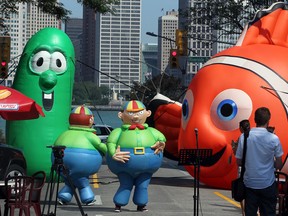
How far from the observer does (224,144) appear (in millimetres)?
18031

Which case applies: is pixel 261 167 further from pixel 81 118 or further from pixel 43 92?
pixel 43 92

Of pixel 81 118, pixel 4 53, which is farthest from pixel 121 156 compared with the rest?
pixel 4 53

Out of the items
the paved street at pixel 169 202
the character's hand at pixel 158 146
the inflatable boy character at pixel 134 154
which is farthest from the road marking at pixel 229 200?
the character's hand at pixel 158 146

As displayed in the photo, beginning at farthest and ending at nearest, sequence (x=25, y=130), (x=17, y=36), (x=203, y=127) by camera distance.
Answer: (x=17, y=36)
(x=25, y=130)
(x=203, y=127)

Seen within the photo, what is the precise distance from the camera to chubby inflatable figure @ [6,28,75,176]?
65.1 feet

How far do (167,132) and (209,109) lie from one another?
3579mm

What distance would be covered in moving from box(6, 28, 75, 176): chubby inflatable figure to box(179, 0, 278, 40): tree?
22.4 meters

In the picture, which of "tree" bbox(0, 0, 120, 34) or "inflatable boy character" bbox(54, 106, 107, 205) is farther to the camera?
"tree" bbox(0, 0, 120, 34)

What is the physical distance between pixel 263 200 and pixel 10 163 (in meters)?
8.14

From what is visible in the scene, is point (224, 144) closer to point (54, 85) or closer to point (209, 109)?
point (209, 109)

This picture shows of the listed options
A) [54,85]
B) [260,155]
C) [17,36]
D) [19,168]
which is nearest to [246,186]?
[260,155]

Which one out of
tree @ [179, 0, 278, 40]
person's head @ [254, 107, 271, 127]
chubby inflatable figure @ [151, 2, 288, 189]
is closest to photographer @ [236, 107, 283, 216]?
person's head @ [254, 107, 271, 127]

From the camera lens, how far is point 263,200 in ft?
32.1

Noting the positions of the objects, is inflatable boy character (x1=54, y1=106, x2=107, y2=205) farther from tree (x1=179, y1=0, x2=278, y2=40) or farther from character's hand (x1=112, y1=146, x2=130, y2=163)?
tree (x1=179, y1=0, x2=278, y2=40)
